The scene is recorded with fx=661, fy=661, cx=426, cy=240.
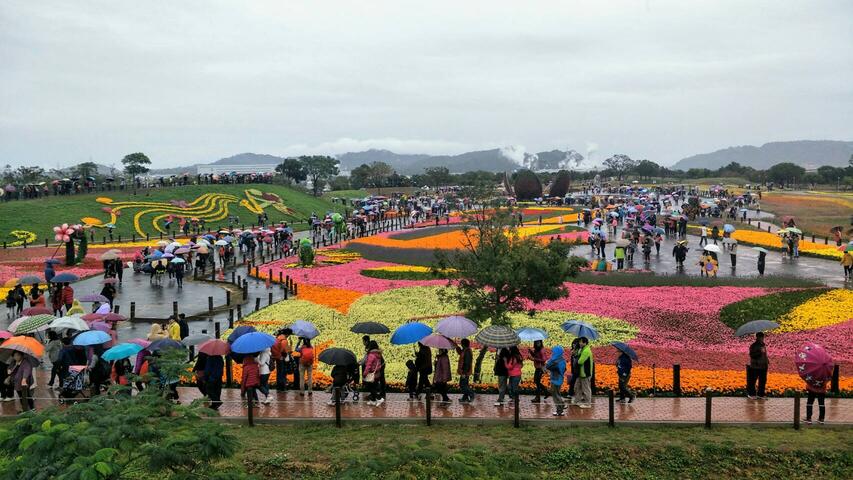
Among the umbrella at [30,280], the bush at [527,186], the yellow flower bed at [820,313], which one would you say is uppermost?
the bush at [527,186]

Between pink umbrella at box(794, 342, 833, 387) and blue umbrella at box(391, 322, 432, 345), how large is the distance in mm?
7858

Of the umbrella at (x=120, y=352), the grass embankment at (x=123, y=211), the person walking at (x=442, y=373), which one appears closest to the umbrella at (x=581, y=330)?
the person walking at (x=442, y=373)

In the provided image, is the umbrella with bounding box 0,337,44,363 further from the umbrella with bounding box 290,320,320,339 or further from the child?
the child

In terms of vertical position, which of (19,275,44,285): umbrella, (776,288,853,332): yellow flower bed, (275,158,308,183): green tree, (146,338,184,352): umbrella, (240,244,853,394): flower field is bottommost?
(240,244,853,394): flower field

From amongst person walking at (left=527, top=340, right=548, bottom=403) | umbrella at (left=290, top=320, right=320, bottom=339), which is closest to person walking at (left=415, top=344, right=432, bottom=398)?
person walking at (left=527, top=340, right=548, bottom=403)

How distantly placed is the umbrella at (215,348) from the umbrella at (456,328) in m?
4.83

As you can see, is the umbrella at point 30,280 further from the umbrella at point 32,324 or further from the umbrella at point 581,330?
the umbrella at point 581,330

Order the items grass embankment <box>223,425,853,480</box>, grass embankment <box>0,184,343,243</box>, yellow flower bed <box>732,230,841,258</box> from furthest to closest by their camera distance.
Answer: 1. grass embankment <box>0,184,343,243</box>
2. yellow flower bed <box>732,230,841,258</box>
3. grass embankment <box>223,425,853,480</box>

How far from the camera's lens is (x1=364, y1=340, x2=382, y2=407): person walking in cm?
1475

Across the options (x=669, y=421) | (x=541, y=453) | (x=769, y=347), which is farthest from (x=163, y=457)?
(x=769, y=347)

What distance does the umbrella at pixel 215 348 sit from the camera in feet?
46.0

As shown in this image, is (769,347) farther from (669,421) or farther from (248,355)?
(248,355)

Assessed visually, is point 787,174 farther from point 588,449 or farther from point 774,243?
point 588,449

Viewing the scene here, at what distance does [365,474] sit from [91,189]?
2820 inches
